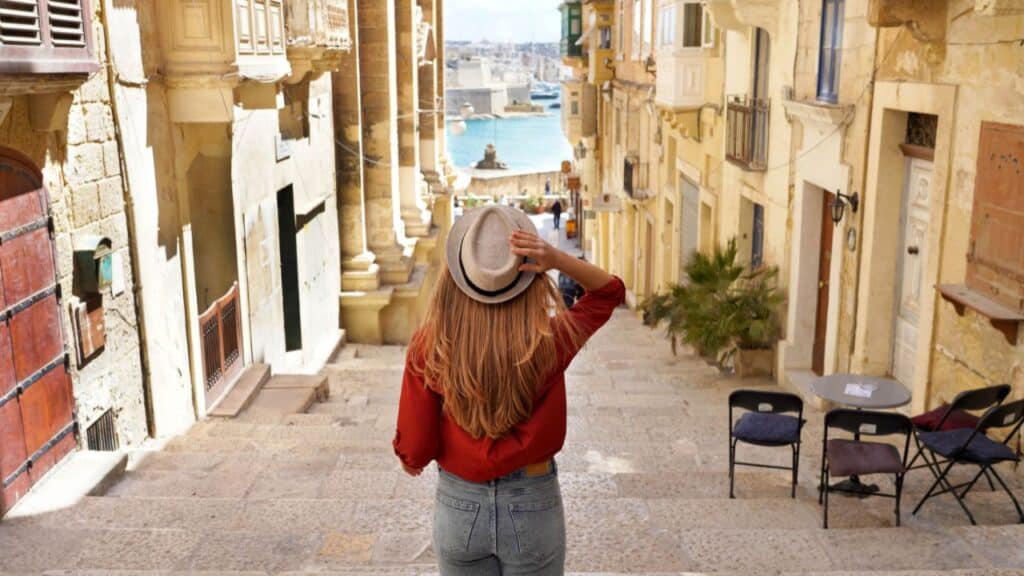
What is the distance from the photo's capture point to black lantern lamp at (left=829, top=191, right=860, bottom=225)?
9.08 m

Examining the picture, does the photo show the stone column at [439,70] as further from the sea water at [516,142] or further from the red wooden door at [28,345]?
the sea water at [516,142]

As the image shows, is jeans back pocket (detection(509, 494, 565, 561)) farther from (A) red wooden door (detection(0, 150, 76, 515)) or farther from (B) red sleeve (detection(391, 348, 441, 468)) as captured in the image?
(A) red wooden door (detection(0, 150, 76, 515))

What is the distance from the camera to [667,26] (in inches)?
613

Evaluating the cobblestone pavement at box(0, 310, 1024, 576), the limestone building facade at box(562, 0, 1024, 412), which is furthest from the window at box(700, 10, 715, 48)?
the cobblestone pavement at box(0, 310, 1024, 576)

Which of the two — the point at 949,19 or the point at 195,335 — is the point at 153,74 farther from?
the point at 949,19

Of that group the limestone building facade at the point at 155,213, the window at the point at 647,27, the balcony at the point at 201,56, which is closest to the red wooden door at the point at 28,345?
the limestone building facade at the point at 155,213

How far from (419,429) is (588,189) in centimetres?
2937

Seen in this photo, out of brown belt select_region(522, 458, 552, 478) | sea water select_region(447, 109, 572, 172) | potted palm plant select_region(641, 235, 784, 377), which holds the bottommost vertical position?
sea water select_region(447, 109, 572, 172)

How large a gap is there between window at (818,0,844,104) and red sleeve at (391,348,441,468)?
26.2ft

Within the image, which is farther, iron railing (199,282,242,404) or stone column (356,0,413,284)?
stone column (356,0,413,284)

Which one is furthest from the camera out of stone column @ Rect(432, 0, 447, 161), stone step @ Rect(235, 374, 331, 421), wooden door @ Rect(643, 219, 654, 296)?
stone column @ Rect(432, 0, 447, 161)

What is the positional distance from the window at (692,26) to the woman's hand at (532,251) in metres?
12.9

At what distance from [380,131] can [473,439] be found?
1459 centimetres

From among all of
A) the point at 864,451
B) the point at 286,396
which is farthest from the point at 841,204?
the point at 286,396
